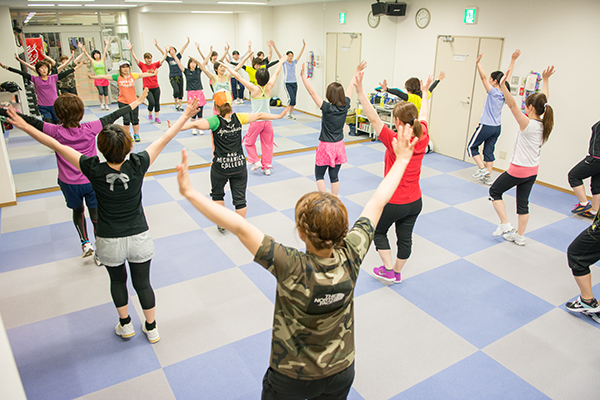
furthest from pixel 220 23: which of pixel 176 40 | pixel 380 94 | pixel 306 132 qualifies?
pixel 380 94

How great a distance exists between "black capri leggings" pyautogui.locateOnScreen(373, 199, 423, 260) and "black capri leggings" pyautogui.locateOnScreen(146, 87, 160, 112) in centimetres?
476

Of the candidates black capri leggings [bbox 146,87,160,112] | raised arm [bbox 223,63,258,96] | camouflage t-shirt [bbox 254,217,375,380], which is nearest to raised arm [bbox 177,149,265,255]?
camouflage t-shirt [bbox 254,217,375,380]

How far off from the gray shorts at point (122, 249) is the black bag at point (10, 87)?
4.87m

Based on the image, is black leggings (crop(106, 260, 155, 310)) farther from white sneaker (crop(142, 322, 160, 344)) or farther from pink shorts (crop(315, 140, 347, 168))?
pink shorts (crop(315, 140, 347, 168))

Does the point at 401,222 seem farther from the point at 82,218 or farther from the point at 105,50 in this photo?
the point at 105,50

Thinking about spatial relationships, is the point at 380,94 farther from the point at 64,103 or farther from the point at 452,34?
the point at 64,103

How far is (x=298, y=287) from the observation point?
1.63 meters

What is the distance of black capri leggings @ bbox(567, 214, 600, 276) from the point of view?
3.48m

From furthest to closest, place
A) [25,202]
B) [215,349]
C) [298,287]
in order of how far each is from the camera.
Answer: [25,202] < [215,349] < [298,287]

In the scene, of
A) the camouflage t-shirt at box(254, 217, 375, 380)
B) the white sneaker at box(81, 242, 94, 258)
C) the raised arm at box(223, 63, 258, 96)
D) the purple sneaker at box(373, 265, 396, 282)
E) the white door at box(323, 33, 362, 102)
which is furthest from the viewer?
the white door at box(323, 33, 362, 102)

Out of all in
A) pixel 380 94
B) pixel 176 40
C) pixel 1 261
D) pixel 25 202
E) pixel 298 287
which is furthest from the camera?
pixel 380 94

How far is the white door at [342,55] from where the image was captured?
857cm

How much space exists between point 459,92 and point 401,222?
534 cm

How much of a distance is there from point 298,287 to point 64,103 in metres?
3.13
